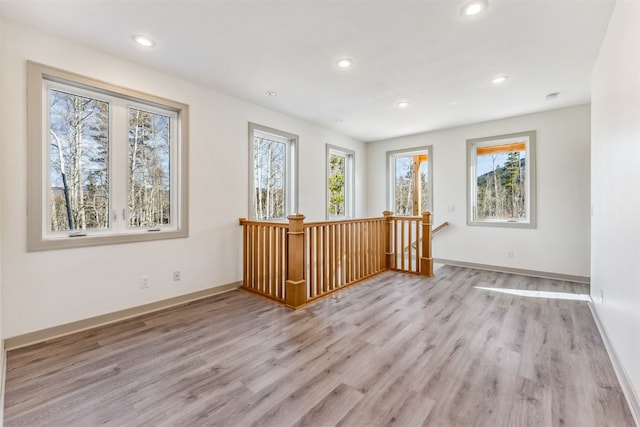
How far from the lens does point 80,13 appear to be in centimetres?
208

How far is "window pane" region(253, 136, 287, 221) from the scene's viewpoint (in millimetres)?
4102

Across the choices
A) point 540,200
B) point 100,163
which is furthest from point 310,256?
point 540,200

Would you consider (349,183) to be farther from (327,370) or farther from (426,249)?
(327,370)

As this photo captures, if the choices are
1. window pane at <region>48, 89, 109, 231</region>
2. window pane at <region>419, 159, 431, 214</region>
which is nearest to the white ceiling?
window pane at <region>48, 89, 109, 231</region>

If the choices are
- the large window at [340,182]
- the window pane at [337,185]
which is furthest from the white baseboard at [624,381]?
the window pane at [337,185]

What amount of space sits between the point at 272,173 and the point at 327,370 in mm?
3078

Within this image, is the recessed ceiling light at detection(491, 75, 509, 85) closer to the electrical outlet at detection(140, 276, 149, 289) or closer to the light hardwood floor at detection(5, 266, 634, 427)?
the light hardwood floor at detection(5, 266, 634, 427)

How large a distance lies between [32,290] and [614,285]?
4.51 meters

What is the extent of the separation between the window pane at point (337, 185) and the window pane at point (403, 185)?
45.1 inches

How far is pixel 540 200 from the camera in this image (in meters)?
4.28

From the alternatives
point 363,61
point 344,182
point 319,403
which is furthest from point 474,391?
point 344,182

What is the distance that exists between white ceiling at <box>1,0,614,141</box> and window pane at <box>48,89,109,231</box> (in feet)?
1.88

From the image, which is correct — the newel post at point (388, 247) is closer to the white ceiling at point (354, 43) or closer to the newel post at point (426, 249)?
the newel post at point (426, 249)

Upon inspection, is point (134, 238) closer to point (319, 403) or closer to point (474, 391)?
point (319, 403)
